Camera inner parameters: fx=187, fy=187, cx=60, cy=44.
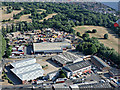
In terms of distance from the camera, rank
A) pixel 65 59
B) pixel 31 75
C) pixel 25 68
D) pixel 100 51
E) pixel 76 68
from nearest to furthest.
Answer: pixel 31 75
pixel 25 68
pixel 76 68
pixel 65 59
pixel 100 51

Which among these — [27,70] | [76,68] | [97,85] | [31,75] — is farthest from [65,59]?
[97,85]

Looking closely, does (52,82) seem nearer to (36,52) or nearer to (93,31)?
(36,52)

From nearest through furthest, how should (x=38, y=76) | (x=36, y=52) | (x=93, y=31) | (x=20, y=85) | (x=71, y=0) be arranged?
(x=20, y=85) < (x=38, y=76) < (x=36, y=52) < (x=93, y=31) < (x=71, y=0)

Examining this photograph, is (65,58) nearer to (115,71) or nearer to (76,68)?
(76,68)

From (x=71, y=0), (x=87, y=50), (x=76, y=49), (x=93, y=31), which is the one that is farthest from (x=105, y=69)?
(x=71, y=0)

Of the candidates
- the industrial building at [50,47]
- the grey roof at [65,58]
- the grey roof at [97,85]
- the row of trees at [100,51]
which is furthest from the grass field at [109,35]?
the grey roof at [97,85]

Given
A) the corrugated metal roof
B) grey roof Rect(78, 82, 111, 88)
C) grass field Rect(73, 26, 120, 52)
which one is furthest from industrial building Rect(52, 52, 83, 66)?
grass field Rect(73, 26, 120, 52)

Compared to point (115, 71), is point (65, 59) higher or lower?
higher

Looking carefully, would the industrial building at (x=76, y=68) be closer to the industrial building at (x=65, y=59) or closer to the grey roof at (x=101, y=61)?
the industrial building at (x=65, y=59)
